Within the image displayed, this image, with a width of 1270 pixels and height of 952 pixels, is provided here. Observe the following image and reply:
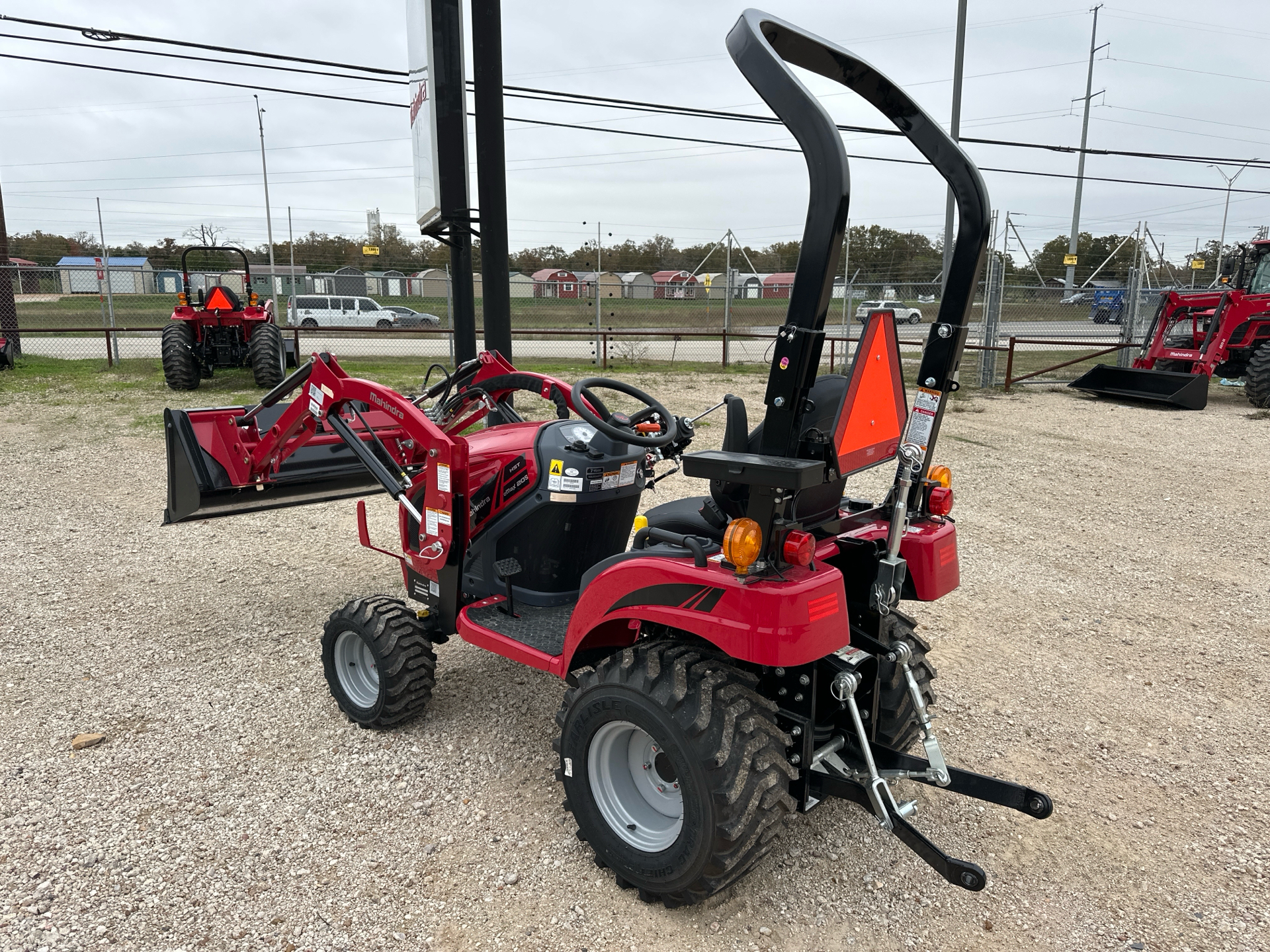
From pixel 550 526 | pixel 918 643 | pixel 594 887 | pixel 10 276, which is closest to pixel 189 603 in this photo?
pixel 550 526

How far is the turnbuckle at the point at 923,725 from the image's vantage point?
242 cm

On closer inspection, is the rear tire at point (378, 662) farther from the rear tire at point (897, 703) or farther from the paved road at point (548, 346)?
the paved road at point (548, 346)

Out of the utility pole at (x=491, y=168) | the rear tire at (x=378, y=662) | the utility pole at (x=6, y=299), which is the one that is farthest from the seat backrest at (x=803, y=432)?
the utility pole at (x=6, y=299)

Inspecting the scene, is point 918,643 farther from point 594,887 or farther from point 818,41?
point 818,41

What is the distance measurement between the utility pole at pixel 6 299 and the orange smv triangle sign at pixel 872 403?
54.6ft

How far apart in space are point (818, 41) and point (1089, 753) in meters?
3.01

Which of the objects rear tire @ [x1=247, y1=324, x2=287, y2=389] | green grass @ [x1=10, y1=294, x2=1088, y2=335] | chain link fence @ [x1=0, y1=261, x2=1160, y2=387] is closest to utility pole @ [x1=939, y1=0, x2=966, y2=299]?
chain link fence @ [x1=0, y1=261, x2=1160, y2=387]

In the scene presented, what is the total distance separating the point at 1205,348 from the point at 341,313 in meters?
20.6

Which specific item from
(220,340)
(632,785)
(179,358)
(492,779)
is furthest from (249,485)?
(220,340)

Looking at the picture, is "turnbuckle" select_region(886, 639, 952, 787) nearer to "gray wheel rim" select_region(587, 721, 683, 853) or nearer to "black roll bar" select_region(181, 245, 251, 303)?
"gray wheel rim" select_region(587, 721, 683, 853)

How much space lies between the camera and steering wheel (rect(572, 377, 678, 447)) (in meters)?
2.82

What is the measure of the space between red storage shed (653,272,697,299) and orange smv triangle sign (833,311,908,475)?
2086 cm

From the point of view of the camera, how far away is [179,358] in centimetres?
1177

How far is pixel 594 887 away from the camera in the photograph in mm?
2643
